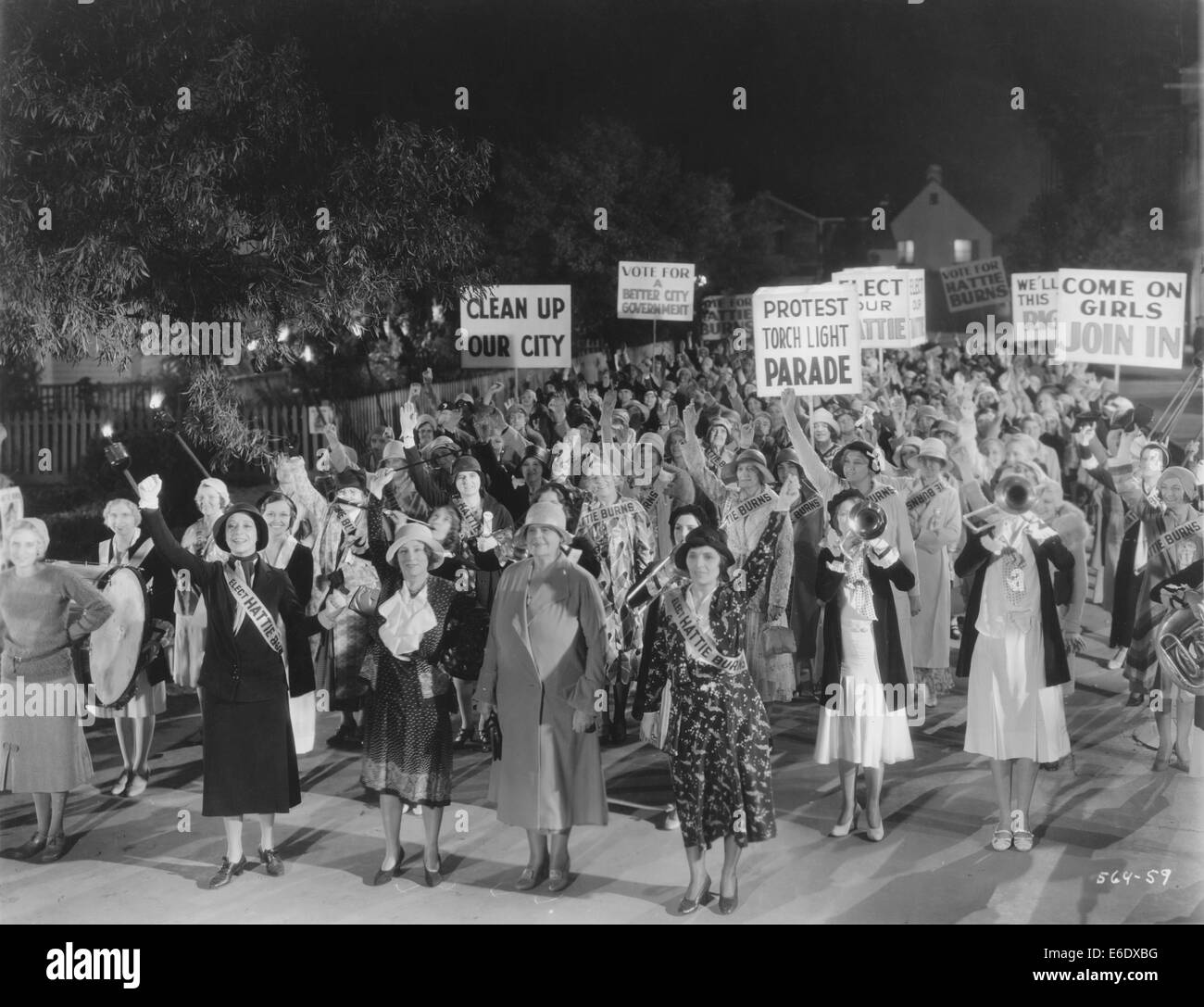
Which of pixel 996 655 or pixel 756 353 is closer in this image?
pixel 996 655

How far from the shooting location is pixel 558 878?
20.8ft

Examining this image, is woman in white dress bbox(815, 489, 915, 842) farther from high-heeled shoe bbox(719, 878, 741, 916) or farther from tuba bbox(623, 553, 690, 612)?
high-heeled shoe bbox(719, 878, 741, 916)

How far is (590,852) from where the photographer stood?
22.4 ft

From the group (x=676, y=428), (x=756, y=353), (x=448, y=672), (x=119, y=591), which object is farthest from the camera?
(x=676, y=428)

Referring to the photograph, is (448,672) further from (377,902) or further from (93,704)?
(93,704)

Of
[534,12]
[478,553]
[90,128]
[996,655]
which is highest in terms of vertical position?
[534,12]

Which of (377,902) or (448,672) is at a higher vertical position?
(448,672)

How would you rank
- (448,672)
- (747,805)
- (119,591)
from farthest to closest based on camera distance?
(119,591) → (448,672) → (747,805)

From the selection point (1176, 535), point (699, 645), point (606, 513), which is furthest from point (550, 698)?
point (1176, 535)

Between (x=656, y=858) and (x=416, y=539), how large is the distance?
6.46 ft

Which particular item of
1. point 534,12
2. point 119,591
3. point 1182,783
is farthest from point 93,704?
point 534,12

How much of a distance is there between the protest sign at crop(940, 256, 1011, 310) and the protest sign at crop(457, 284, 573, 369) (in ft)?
25.5

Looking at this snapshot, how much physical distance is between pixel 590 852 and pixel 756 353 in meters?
4.62

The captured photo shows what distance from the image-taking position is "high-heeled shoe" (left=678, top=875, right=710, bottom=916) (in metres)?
6.01
